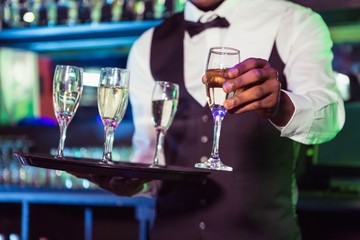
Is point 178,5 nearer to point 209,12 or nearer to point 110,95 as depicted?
point 209,12

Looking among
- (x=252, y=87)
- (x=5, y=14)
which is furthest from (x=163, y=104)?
(x=5, y=14)

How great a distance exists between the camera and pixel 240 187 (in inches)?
91.6

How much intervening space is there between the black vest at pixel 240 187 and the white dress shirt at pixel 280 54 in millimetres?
83

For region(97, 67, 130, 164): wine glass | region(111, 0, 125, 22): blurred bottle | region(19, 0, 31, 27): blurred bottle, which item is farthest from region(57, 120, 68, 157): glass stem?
region(19, 0, 31, 27): blurred bottle

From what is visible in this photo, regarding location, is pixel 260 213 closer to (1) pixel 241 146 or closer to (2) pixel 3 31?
(1) pixel 241 146

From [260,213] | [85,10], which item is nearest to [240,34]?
[260,213]

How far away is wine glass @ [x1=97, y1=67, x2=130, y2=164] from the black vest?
44cm

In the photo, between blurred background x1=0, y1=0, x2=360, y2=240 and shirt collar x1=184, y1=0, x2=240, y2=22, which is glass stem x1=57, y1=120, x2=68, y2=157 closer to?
shirt collar x1=184, y1=0, x2=240, y2=22

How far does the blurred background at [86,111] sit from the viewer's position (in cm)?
317

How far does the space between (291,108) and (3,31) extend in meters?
2.73

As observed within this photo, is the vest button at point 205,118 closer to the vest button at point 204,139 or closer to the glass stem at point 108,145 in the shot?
the vest button at point 204,139

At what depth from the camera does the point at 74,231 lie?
147 inches

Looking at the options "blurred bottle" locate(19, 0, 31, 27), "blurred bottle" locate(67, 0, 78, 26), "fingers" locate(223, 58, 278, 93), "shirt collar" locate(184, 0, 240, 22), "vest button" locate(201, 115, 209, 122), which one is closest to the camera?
"fingers" locate(223, 58, 278, 93)

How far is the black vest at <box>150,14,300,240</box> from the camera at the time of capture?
91.1 inches
